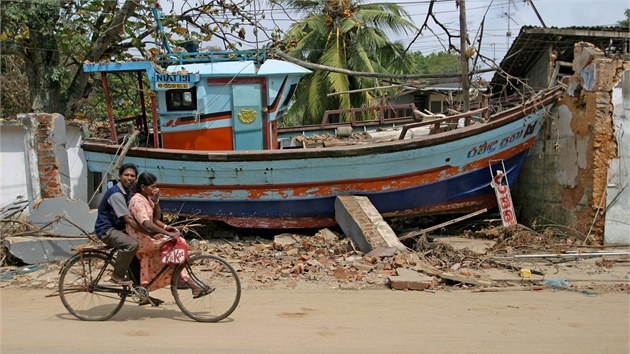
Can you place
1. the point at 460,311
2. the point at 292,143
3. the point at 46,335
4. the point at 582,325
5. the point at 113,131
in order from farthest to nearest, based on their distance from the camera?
the point at 292,143, the point at 113,131, the point at 460,311, the point at 582,325, the point at 46,335

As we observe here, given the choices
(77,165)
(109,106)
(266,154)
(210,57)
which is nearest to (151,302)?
(266,154)

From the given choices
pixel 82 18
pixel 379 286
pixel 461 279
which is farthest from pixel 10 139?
pixel 461 279

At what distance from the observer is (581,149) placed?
9.38 metres

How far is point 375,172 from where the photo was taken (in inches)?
374

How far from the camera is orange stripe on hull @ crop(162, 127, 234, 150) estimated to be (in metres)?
9.88

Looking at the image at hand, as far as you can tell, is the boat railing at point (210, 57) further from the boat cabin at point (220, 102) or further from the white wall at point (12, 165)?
the white wall at point (12, 165)

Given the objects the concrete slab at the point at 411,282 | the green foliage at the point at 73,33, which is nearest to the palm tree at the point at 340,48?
the green foliage at the point at 73,33

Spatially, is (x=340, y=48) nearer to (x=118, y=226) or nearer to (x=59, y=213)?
(x=59, y=213)

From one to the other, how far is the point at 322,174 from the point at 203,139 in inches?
84.8

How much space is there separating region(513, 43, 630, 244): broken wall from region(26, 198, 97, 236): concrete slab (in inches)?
301

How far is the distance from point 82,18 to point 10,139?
12.5ft

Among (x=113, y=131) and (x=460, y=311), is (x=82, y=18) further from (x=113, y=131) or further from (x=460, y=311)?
(x=460, y=311)

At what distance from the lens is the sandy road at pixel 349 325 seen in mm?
4691

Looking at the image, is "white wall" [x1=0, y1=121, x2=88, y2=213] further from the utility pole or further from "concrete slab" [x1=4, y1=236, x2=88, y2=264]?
Result: the utility pole
